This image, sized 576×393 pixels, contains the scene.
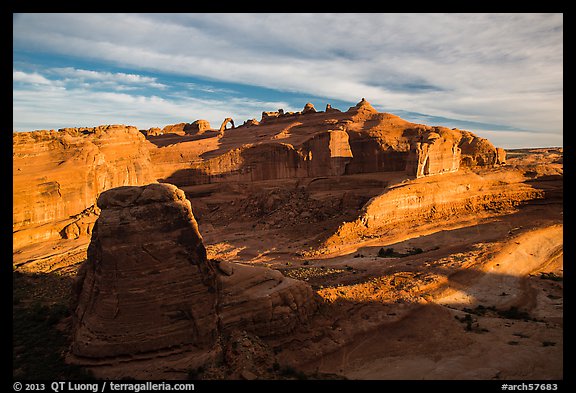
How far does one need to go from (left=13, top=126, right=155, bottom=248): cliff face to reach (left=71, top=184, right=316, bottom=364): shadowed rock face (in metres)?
18.0

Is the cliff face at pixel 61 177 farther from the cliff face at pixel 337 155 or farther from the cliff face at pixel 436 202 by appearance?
the cliff face at pixel 436 202

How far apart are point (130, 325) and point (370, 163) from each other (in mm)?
32436

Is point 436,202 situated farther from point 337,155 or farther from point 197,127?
point 197,127

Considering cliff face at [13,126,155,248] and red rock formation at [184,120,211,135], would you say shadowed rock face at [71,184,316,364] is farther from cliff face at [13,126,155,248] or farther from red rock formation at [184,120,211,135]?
red rock formation at [184,120,211,135]

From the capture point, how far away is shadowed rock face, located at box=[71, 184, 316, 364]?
905 cm

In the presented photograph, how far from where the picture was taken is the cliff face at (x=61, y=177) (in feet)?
79.2

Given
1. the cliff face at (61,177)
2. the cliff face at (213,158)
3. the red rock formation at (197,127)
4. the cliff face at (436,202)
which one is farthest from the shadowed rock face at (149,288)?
the red rock formation at (197,127)

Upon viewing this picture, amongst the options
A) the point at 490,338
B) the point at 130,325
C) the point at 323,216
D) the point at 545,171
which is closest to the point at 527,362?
the point at 490,338

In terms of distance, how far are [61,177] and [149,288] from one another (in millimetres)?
23098

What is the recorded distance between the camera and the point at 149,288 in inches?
364

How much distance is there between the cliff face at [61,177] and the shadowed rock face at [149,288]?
18.0 meters
